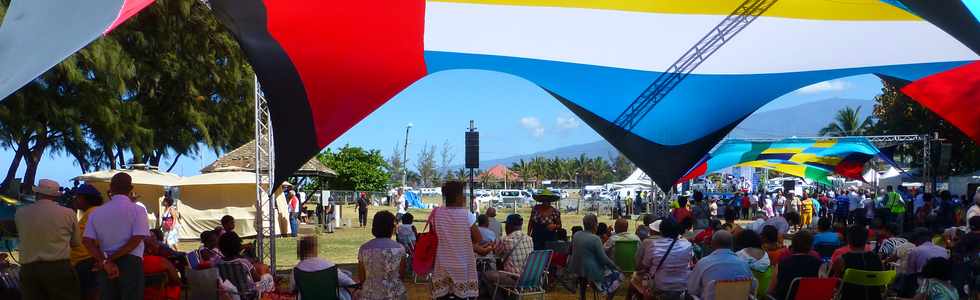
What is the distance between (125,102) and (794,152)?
1758 cm

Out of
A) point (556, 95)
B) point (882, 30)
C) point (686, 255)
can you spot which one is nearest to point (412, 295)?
point (556, 95)

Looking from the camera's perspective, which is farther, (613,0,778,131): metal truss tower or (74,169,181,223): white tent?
(74,169,181,223): white tent

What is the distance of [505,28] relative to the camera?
881 centimetres

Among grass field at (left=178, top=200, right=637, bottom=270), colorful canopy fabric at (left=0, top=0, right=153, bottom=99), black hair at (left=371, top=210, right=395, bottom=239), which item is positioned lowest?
grass field at (left=178, top=200, right=637, bottom=270)

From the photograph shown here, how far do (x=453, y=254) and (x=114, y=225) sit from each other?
A: 2.06 metres

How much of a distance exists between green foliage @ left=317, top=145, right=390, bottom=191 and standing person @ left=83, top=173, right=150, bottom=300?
34841mm

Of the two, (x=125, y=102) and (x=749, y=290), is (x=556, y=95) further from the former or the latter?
(x=125, y=102)

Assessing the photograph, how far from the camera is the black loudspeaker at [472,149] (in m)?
18.7

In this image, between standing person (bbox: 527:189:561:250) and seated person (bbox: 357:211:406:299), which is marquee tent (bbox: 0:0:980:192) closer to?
standing person (bbox: 527:189:561:250)

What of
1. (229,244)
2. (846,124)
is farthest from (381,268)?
(846,124)

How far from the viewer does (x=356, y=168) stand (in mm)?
40688

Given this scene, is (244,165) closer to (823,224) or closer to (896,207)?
(896,207)

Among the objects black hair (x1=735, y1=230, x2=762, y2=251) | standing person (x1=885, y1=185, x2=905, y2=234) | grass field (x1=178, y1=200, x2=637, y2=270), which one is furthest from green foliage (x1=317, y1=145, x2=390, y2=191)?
black hair (x1=735, y1=230, x2=762, y2=251)

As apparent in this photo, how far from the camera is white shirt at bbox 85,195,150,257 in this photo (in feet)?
17.0
